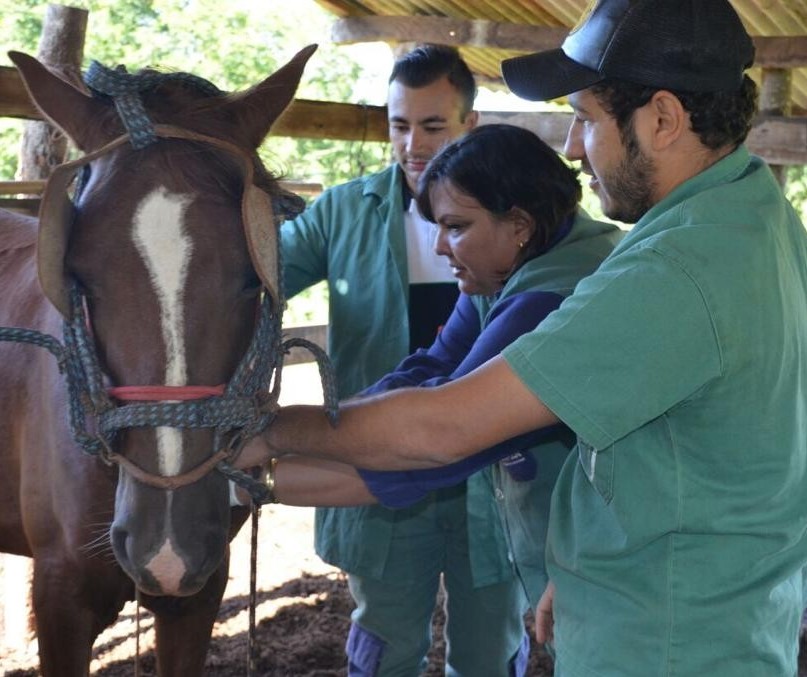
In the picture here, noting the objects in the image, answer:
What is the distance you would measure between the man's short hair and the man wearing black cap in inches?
56.9

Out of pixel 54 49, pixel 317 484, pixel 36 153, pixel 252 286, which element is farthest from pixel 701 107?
pixel 36 153

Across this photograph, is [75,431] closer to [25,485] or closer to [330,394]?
[330,394]

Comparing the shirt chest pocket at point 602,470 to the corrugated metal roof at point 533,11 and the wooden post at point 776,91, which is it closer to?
the wooden post at point 776,91

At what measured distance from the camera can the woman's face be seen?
7.55 feet

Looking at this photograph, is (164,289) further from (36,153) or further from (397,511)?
(36,153)

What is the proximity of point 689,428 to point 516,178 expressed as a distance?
80cm

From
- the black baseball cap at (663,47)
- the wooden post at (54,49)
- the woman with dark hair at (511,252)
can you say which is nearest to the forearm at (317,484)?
the woman with dark hair at (511,252)

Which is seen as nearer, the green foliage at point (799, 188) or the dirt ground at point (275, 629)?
the dirt ground at point (275, 629)

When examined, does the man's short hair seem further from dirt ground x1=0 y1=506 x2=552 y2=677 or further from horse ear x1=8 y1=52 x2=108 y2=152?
dirt ground x1=0 y1=506 x2=552 y2=677

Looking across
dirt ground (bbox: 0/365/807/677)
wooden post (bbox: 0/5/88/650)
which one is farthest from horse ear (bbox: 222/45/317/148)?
dirt ground (bbox: 0/365/807/677)

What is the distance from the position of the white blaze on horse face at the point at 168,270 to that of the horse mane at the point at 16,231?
1.31 m

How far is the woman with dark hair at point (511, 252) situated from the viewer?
222 centimetres

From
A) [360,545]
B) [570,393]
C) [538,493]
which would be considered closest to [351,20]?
[360,545]

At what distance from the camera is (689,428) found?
166 centimetres
